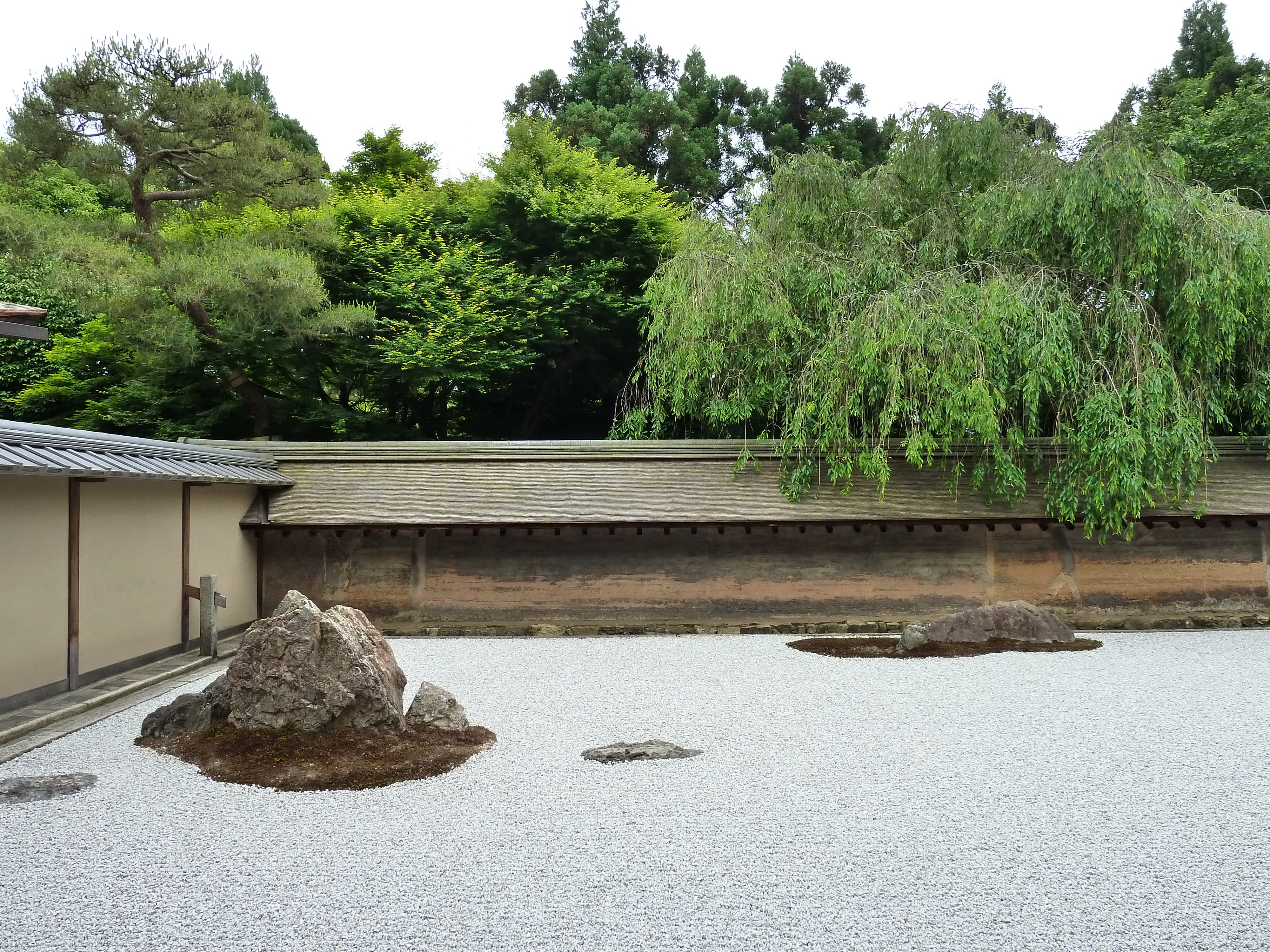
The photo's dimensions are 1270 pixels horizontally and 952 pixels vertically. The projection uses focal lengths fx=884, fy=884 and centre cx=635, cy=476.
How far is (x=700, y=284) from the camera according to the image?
10.9 m

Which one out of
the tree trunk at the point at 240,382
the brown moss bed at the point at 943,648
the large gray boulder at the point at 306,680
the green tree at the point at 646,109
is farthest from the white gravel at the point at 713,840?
the green tree at the point at 646,109

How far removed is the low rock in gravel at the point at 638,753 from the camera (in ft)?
17.6

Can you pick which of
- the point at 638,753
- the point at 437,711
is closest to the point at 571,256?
the point at 437,711

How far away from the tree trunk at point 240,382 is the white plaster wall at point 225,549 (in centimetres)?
661

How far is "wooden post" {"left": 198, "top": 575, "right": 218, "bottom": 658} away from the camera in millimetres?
8867

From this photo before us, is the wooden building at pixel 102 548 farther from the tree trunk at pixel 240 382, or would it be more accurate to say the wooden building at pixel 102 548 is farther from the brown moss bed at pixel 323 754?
the tree trunk at pixel 240 382

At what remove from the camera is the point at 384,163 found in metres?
22.1

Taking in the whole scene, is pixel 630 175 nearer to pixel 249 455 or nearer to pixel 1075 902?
pixel 249 455

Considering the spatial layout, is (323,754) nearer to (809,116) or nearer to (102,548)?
(102,548)

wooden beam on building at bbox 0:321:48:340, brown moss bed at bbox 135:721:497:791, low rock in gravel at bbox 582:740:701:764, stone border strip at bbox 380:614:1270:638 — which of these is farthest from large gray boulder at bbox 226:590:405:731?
stone border strip at bbox 380:614:1270:638

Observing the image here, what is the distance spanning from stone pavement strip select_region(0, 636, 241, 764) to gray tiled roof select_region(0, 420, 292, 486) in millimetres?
1712

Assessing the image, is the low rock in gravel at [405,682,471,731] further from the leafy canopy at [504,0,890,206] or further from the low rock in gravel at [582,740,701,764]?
the leafy canopy at [504,0,890,206]

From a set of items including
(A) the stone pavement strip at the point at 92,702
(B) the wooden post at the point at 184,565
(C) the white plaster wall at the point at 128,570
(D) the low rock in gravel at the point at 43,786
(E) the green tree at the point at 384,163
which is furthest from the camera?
(E) the green tree at the point at 384,163

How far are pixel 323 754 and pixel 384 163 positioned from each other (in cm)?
1978
